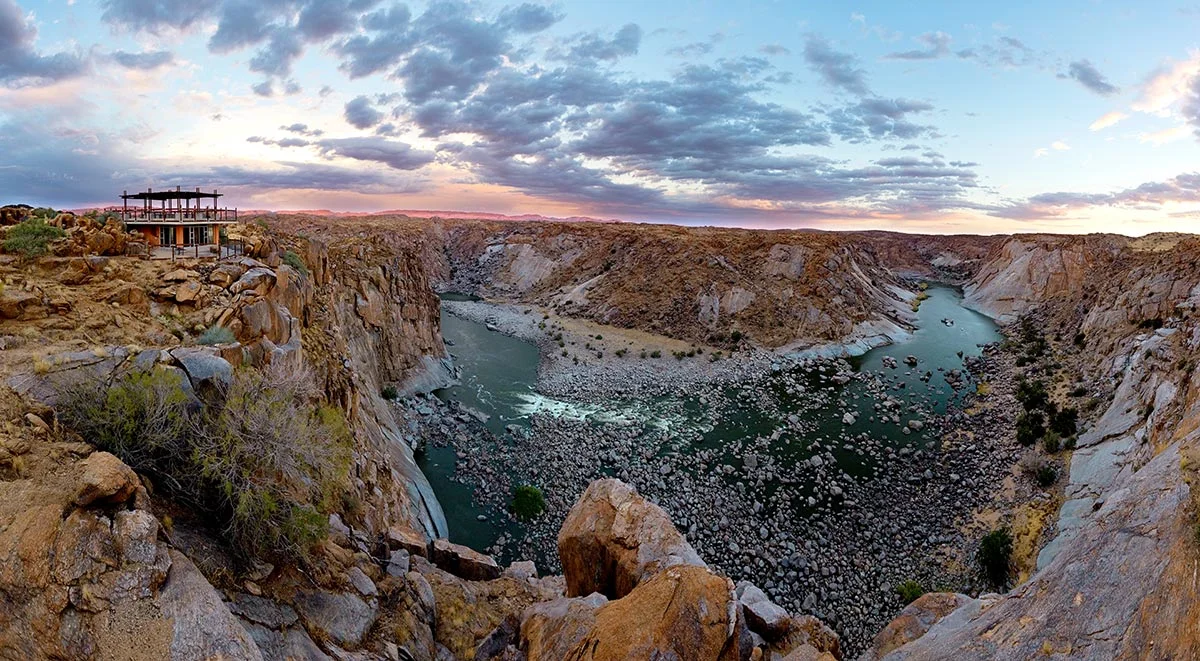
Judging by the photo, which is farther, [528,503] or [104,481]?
[528,503]

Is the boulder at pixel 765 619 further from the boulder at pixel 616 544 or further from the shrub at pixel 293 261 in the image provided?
the shrub at pixel 293 261

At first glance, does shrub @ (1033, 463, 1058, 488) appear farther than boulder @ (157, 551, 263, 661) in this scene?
Yes

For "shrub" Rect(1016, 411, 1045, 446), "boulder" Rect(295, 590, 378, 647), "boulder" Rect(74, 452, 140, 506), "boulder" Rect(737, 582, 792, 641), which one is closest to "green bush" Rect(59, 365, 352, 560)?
"boulder" Rect(295, 590, 378, 647)

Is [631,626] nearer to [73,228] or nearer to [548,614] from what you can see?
[548,614]

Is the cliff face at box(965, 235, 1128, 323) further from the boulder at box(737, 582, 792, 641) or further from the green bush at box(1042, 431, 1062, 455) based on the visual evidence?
the boulder at box(737, 582, 792, 641)

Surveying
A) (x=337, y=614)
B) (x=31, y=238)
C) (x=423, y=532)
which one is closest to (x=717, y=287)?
(x=423, y=532)

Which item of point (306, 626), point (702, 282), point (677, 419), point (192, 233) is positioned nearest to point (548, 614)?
point (306, 626)

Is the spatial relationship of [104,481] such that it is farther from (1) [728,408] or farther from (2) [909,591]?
(1) [728,408]
